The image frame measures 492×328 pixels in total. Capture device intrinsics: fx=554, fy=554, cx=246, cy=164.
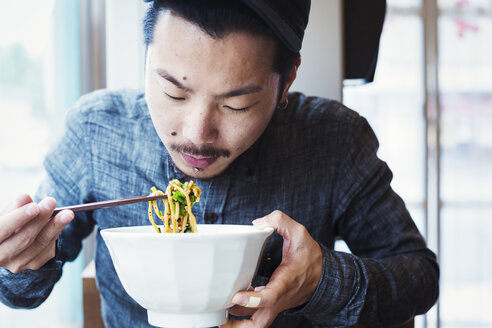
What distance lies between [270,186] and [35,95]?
1.12 m

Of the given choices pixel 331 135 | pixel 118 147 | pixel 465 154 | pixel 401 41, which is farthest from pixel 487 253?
pixel 118 147

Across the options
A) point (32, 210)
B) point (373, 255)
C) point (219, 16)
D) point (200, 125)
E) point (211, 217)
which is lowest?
point (373, 255)

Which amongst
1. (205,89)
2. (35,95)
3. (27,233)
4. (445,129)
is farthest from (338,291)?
(445,129)

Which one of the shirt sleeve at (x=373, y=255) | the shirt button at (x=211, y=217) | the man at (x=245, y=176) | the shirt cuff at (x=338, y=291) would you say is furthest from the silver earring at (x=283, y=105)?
the shirt cuff at (x=338, y=291)

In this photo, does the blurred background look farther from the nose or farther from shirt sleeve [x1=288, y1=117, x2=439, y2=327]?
the nose

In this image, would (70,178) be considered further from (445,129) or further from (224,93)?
(445,129)

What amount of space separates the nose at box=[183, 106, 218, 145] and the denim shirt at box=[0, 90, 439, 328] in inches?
11.5

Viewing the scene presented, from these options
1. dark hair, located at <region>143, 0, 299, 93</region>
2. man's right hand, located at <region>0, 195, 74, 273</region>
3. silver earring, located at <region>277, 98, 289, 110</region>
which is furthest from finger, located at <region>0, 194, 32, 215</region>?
silver earring, located at <region>277, 98, 289, 110</region>

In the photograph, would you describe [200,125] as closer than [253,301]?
No

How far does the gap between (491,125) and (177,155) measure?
3884mm

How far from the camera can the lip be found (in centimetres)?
93

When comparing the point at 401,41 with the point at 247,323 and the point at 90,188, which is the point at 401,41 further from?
the point at 247,323

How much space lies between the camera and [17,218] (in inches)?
28.3

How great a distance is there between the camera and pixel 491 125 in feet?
14.0
